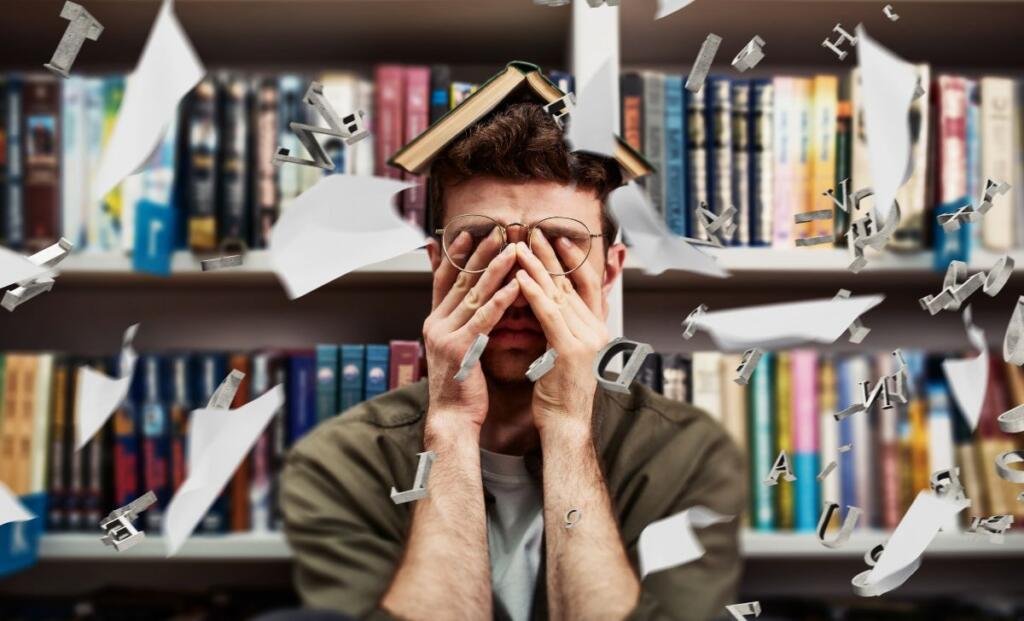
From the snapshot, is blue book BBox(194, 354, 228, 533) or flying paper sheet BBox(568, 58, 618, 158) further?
blue book BBox(194, 354, 228, 533)

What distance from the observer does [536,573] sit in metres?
0.58

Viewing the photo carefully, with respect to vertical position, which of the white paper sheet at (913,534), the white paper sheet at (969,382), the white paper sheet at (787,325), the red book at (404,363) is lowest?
the white paper sheet at (913,534)

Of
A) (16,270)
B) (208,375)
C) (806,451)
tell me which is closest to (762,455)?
(806,451)

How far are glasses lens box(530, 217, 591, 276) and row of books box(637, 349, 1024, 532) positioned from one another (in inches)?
7.8

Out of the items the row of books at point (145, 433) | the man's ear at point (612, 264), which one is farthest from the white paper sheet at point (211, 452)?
the man's ear at point (612, 264)

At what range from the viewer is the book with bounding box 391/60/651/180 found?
1.79ft

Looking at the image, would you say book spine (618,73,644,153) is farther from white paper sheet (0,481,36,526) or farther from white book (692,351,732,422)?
white paper sheet (0,481,36,526)

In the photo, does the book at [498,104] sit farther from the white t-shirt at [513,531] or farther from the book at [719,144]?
the white t-shirt at [513,531]

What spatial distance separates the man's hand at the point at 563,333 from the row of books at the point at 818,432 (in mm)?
171

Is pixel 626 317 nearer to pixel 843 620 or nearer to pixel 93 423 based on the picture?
pixel 843 620

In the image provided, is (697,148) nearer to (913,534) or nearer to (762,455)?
(762,455)

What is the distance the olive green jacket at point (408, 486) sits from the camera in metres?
0.57

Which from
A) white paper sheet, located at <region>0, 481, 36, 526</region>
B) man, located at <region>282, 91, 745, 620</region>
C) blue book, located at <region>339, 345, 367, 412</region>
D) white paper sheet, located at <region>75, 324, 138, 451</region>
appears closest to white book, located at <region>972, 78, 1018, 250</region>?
man, located at <region>282, 91, 745, 620</region>

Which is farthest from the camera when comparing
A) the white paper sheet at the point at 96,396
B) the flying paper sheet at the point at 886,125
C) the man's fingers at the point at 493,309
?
the white paper sheet at the point at 96,396
